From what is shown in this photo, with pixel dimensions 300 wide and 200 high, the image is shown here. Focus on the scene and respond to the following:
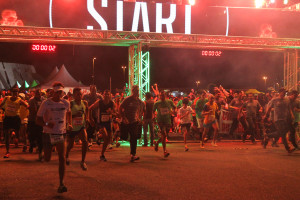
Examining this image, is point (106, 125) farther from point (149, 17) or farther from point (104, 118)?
point (149, 17)

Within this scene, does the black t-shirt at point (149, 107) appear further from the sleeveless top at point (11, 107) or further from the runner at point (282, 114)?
the sleeveless top at point (11, 107)

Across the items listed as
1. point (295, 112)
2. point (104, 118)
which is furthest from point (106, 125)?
point (295, 112)

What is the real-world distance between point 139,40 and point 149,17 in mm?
1017

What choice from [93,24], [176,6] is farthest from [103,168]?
[176,6]

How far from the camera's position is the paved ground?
19.0ft

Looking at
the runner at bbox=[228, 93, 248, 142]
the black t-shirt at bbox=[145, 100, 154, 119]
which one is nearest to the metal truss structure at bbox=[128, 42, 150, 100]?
the black t-shirt at bbox=[145, 100, 154, 119]

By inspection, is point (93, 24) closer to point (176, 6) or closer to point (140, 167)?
point (176, 6)

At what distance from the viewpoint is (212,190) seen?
6055 mm

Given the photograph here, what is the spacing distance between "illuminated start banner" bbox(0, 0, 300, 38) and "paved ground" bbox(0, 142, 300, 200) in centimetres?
581

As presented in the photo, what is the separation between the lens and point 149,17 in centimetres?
1416

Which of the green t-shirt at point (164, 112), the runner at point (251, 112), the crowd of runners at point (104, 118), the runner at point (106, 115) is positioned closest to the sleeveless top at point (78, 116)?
the crowd of runners at point (104, 118)

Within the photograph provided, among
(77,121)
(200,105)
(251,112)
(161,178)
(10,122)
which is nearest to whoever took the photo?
(161,178)

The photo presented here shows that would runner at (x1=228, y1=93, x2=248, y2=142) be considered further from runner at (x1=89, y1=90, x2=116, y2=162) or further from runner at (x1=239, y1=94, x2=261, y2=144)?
runner at (x1=89, y1=90, x2=116, y2=162)

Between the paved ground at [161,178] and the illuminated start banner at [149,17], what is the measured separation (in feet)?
19.1
